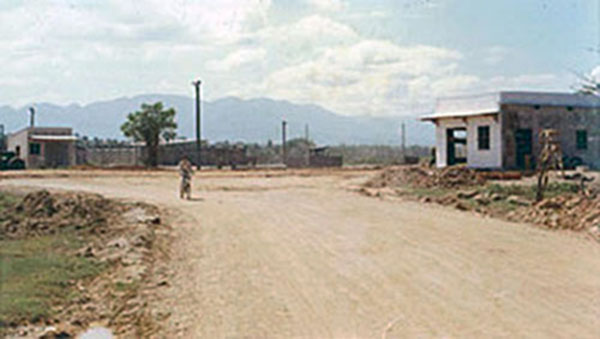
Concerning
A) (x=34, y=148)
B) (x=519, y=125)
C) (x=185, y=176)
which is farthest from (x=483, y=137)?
(x=34, y=148)

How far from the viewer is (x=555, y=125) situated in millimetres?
35750

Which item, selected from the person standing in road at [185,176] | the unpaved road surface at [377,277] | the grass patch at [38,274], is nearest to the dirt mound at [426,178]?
the person standing in road at [185,176]

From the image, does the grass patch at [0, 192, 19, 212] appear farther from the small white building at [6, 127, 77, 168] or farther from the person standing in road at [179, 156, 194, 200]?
the small white building at [6, 127, 77, 168]

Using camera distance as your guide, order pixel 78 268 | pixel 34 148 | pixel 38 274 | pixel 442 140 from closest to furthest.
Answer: pixel 38 274 → pixel 78 268 → pixel 442 140 → pixel 34 148

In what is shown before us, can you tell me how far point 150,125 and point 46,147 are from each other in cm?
747

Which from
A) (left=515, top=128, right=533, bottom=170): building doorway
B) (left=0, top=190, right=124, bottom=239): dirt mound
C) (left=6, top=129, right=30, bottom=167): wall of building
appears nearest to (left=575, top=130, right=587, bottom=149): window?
(left=515, top=128, right=533, bottom=170): building doorway

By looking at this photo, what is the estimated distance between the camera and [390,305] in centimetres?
927

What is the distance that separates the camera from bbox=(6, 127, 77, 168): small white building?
5388 centimetres

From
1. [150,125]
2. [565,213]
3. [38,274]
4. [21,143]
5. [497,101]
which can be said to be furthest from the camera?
[150,125]

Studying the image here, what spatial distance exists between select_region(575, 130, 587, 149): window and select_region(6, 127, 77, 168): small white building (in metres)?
34.5

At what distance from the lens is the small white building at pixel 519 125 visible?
34.5 meters

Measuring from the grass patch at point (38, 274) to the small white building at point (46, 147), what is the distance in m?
39.9

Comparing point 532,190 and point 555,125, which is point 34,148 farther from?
point 532,190

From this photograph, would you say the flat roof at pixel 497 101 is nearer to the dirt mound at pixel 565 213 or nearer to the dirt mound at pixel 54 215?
the dirt mound at pixel 565 213
